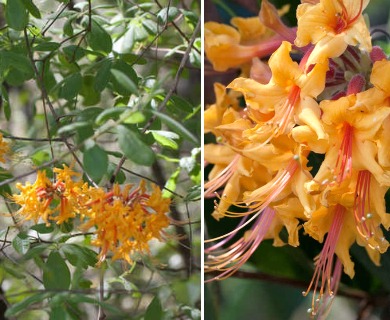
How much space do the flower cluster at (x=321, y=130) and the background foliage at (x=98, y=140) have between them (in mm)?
75

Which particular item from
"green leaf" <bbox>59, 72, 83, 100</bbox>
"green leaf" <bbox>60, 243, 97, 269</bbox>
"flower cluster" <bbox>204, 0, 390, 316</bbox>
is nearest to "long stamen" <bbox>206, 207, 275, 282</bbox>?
"flower cluster" <bbox>204, 0, 390, 316</bbox>

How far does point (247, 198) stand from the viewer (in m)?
0.71

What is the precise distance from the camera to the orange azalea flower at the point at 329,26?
64cm

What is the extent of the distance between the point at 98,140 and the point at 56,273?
0.20 metres

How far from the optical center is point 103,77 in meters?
0.80

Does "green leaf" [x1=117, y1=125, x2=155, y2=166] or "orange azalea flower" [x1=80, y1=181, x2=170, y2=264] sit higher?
"green leaf" [x1=117, y1=125, x2=155, y2=166]

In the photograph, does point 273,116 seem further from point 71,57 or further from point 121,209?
point 71,57

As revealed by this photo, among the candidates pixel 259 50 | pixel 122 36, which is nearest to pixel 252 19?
pixel 259 50

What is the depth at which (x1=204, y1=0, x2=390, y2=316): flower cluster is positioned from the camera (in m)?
0.65

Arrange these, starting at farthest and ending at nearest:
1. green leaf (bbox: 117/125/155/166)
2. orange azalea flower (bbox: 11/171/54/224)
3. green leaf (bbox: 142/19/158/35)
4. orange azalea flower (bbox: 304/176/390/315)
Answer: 1. green leaf (bbox: 142/19/158/35)
2. orange azalea flower (bbox: 11/171/54/224)
3. orange azalea flower (bbox: 304/176/390/315)
4. green leaf (bbox: 117/125/155/166)

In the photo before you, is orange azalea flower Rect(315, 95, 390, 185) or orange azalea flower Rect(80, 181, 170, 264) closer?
orange azalea flower Rect(315, 95, 390, 185)

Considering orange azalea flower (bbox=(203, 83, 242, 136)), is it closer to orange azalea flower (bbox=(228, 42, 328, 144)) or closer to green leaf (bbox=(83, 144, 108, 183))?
orange azalea flower (bbox=(228, 42, 328, 144))

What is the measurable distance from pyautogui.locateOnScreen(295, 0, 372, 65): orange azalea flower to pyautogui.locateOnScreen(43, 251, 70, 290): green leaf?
0.31 m

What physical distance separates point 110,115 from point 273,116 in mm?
153
